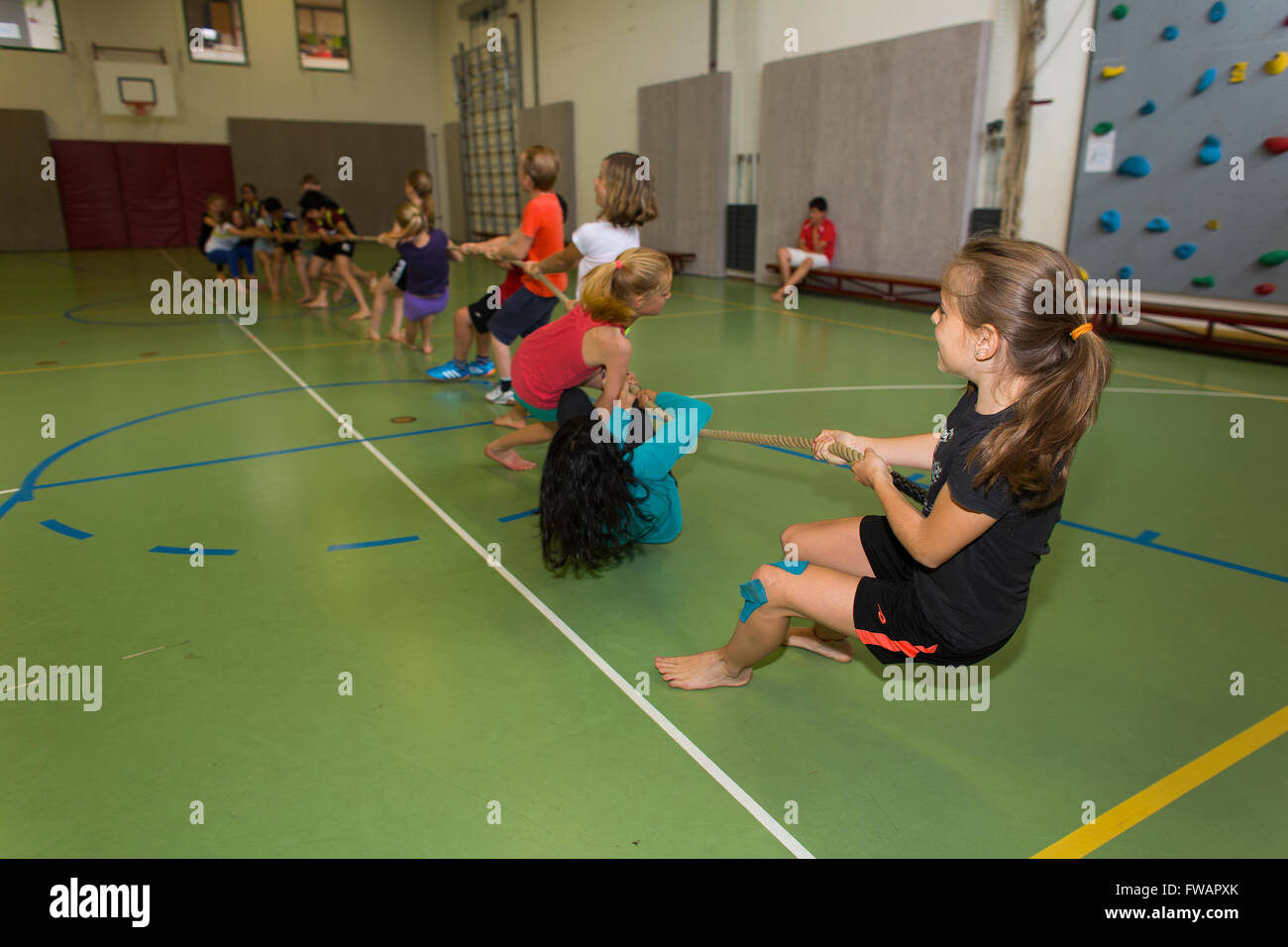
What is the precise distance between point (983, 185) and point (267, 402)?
23.6 ft

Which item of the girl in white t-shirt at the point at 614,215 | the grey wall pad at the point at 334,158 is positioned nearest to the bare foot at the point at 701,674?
the girl in white t-shirt at the point at 614,215

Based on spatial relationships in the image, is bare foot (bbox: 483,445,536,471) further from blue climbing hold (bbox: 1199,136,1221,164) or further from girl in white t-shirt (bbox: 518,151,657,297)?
blue climbing hold (bbox: 1199,136,1221,164)

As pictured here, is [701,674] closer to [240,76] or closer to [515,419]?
[515,419]

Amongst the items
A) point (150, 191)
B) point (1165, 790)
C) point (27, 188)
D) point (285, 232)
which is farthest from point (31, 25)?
point (1165, 790)

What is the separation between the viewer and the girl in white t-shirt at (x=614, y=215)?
163 inches

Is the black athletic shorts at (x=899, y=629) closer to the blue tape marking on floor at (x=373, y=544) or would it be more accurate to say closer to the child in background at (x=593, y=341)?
the child in background at (x=593, y=341)

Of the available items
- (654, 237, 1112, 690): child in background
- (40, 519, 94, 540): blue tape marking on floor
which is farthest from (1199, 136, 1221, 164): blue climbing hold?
(40, 519, 94, 540): blue tape marking on floor

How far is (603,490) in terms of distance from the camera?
287cm

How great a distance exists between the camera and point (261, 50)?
17.2 m

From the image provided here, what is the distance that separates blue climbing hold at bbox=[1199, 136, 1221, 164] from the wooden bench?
253 centimetres

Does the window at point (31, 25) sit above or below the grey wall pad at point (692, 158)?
above

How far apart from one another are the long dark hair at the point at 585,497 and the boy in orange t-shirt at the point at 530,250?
6.91 ft
